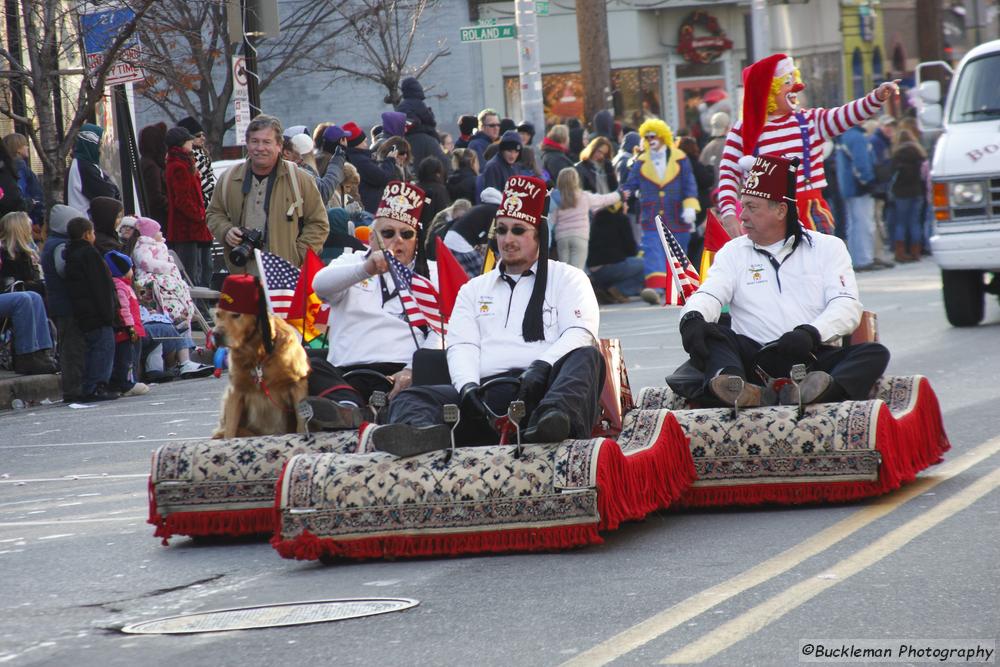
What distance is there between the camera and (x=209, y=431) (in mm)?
12922

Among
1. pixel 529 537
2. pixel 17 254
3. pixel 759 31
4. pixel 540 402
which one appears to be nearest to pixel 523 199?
pixel 540 402

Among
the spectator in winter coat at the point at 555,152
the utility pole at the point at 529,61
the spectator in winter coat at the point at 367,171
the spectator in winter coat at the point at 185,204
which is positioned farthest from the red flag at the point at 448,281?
the utility pole at the point at 529,61

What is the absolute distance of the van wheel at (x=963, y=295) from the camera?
16159mm

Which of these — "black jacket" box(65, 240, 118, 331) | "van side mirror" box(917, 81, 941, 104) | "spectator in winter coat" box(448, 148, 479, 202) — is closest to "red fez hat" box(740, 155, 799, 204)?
"van side mirror" box(917, 81, 941, 104)

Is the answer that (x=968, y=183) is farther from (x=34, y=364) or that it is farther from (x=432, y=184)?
(x=34, y=364)

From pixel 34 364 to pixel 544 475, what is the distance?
404 inches

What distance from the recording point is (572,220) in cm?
2156

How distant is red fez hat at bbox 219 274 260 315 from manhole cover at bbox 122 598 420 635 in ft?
8.00

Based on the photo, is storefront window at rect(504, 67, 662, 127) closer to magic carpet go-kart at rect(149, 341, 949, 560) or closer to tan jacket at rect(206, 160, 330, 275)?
tan jacket at rect(206, 160, 330, 275)

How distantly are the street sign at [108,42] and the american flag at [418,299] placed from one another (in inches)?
353

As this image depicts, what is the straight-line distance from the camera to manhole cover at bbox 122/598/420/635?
6.42 meters

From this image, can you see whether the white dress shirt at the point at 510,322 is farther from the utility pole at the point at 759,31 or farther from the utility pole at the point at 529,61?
the utility pole at the point at 759,31

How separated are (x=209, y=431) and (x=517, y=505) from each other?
591cm

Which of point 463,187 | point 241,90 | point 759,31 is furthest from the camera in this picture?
point 759,31
